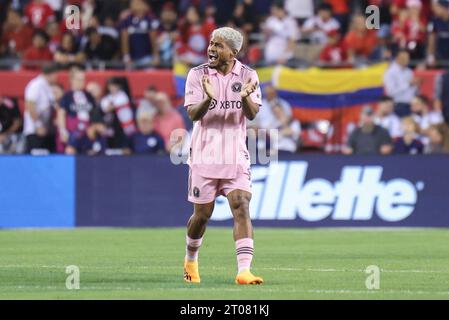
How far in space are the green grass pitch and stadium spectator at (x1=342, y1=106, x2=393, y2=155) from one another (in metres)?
2.03

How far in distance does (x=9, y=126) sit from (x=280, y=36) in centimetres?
605

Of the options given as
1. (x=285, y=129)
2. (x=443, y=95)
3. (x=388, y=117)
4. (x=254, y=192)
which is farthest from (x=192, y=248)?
(x=443, y=95)

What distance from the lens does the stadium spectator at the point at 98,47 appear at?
27000mm

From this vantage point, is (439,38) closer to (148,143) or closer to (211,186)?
(148,143)

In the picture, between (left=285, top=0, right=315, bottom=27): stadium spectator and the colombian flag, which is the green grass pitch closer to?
the colombian flag

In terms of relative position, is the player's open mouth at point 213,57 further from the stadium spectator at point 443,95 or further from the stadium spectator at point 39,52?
the stadium spectator at point 39,52

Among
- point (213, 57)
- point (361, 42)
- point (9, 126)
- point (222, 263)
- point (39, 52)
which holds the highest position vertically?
point (361, 42)

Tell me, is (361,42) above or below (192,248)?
above

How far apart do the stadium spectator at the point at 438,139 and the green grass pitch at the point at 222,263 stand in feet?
8.84

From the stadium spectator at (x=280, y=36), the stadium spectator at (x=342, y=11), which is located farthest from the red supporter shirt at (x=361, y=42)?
the stadium spectator at (x=280, y=36)

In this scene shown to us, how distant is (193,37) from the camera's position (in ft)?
89.7

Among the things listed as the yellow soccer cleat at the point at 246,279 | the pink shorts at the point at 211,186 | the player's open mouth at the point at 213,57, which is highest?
the player's open mouth at the point at 213,57

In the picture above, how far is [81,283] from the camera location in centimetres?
1266
